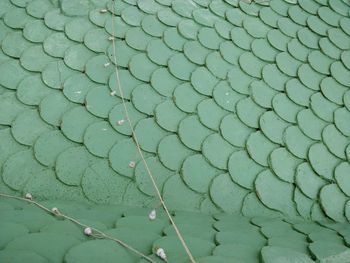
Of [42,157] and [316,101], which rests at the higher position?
[316,101]

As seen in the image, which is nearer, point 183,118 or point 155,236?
point 155,236

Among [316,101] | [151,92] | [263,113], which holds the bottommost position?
[151,92]

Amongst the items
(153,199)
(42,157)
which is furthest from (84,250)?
(42,157)

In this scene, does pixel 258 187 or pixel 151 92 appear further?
pixel 151 92

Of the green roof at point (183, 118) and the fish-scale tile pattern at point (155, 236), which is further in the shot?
the green roof at point (183, 118)

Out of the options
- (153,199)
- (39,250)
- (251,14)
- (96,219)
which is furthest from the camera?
(251,14)

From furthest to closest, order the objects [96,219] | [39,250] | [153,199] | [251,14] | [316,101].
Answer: [251,14] < [316,101] < [153,199] < [96,219] < [39,250]

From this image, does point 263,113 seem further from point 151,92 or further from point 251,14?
point 251,14

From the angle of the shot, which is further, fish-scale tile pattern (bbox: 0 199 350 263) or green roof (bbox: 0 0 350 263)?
green roof (bbox: 0 0 350 263)
